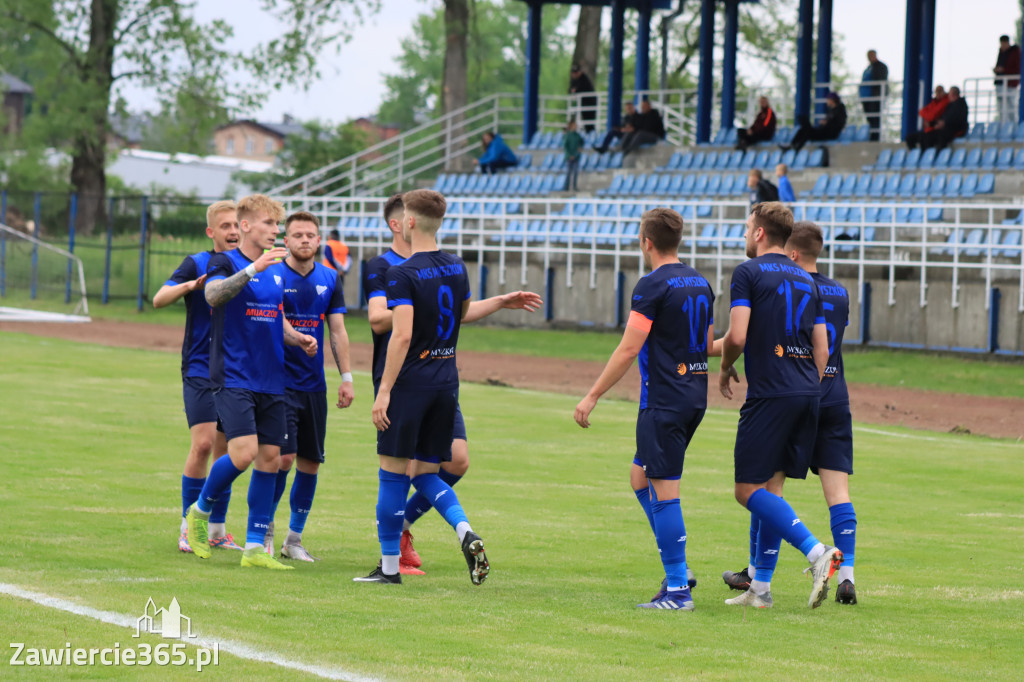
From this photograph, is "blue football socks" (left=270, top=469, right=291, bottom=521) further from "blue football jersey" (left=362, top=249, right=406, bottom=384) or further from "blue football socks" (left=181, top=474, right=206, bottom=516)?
"blue football jersey" (left=362, top=249, right=406, bottom=384)

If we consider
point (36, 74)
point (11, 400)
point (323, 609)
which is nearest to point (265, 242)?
point (323, 609)

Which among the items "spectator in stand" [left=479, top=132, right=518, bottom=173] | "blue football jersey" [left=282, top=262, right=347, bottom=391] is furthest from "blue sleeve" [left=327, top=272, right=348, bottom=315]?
"spectator in stand" [left=479, top=132, right=518, bottom=173]

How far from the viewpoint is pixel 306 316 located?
8406mm

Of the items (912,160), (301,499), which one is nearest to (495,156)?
(912,160)

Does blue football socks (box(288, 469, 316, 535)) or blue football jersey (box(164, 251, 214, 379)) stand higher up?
blue football jersey (box(164, 251, 214, 379))

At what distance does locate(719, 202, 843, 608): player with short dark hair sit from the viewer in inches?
283

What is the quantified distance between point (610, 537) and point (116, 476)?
3.98 m

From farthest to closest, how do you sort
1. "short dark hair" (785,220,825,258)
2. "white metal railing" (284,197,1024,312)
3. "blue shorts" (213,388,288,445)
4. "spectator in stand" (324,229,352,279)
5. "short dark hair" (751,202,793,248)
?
"white metal railing" (284,197,1024,312) → "spectator in stand" (324,229,352,279) → "blue shorts" (213,388,288,445) → "short dark hair" (785,220,825,258) → "short dark hair" (751,202,793,248)

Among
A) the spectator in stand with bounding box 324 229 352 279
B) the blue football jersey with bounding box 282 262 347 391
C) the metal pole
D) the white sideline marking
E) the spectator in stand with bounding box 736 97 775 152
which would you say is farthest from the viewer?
the metal pole

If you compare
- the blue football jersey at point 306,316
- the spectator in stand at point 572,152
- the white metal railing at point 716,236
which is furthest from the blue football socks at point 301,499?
the spectator in stand at point 572,152

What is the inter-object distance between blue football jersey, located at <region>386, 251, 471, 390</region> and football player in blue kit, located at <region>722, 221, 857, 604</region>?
1.82 m

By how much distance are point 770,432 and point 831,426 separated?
1.79ft

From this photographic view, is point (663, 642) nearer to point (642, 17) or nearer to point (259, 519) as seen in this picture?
point (259, 519)

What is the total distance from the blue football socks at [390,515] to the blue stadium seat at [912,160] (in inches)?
871
